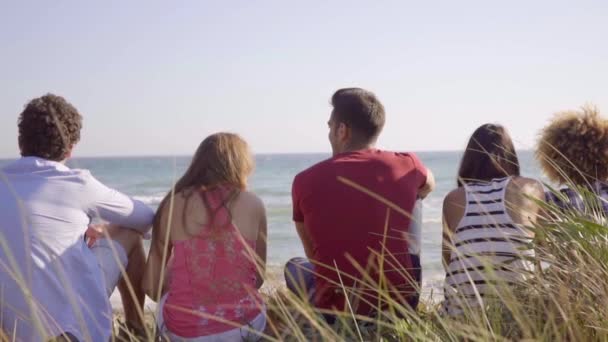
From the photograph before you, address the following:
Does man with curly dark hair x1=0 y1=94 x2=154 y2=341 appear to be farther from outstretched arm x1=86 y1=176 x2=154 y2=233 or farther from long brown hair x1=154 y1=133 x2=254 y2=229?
long brown hair x1=154 y1=133 x2=254 y2=229

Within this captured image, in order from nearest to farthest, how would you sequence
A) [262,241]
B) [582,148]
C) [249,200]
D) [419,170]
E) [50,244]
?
[50,244] < [249,200] < [262,241] < [419,170] < [582,148]

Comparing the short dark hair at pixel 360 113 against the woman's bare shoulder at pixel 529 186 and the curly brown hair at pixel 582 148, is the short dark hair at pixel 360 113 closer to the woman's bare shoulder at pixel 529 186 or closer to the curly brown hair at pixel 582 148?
the woman's bare shoulder at pixel 529 186

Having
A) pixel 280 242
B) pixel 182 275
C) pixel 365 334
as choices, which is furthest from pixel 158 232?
pixel 280 242

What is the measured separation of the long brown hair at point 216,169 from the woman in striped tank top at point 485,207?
1.00m

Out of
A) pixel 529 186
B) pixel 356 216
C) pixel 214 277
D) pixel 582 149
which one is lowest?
pixel 214 277

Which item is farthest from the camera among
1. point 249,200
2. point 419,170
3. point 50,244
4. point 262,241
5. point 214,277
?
point 419,170

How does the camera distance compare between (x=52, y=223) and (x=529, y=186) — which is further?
(x=529, y=186)

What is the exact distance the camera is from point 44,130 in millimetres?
3203

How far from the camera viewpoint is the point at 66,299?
10.1ft

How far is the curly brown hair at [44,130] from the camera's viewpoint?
10.4 feet

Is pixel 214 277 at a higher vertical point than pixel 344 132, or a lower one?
lower

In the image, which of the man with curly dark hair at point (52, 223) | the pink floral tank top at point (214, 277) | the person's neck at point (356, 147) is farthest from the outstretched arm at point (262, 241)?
the man with curly dark hair at point (52, 223)

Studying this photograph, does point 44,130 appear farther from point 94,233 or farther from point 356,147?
point 356,147

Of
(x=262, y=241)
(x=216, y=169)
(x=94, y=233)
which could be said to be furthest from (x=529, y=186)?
(x=94, y=233)
